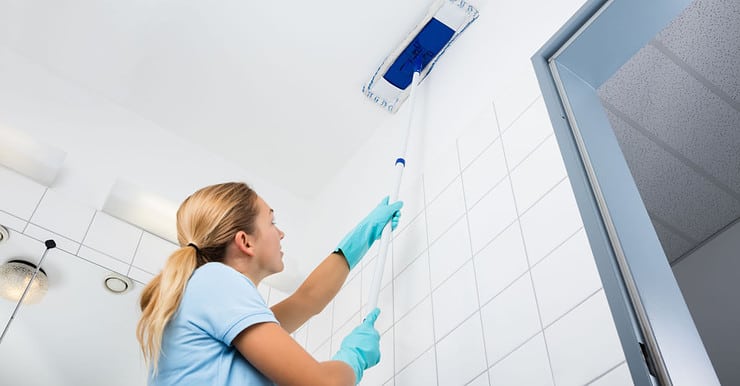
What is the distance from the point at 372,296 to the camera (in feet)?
5.42

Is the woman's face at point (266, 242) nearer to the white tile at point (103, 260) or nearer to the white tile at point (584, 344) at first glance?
the white tile at point (584, 344)

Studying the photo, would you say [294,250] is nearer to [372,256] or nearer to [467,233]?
[372,256]

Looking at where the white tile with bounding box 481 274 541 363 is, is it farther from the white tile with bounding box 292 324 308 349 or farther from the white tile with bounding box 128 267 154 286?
the white tile with bounding box 128 267 154 286

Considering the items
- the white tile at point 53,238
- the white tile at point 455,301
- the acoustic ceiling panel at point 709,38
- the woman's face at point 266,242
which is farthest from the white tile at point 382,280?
the acoustic ceiling panel at point 709,38

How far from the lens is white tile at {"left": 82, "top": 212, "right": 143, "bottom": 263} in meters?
2.14

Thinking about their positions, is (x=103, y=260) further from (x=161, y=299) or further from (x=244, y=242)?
(x=161, y=299)

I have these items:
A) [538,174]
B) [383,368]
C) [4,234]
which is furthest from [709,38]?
[4,234]

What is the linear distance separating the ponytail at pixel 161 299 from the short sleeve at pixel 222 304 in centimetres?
2

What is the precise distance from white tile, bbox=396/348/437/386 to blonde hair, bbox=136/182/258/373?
546mm

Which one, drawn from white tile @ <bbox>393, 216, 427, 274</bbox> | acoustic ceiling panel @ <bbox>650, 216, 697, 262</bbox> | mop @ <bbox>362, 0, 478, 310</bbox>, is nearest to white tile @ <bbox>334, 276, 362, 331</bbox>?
white tile @ <bbox>393, 216, 427, 274</bbox>

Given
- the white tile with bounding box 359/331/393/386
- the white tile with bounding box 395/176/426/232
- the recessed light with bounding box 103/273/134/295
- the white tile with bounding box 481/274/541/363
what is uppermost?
the white tile with bounding box 395/176/426/232

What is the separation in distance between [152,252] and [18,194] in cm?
46

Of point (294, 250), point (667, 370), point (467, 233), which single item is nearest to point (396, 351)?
point (467, 233)

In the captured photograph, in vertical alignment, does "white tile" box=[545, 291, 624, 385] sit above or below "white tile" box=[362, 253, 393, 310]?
below
